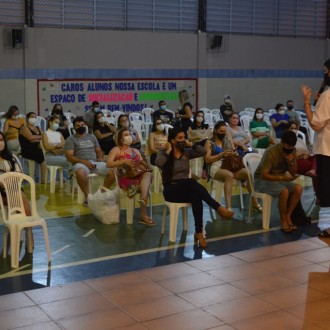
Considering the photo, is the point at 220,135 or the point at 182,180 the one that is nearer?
the point at 182,180

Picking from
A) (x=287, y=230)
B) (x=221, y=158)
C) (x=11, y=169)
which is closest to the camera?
(x=11, y=169)

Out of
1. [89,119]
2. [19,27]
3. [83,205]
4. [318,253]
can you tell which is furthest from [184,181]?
[19,27]

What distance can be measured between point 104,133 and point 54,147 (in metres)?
1.28

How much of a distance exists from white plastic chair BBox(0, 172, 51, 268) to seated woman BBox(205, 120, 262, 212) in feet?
8.60

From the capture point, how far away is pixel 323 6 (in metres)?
21.0

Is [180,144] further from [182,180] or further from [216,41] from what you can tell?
[216,41]

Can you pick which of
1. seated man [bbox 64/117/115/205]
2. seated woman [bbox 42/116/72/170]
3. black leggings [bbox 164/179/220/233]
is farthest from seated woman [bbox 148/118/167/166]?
black leggings [bbox 164/179/220/233]

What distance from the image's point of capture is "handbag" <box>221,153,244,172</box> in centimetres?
873

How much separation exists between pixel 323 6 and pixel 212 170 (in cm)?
1378

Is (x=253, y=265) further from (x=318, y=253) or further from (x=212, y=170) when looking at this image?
(x=212, y=170)

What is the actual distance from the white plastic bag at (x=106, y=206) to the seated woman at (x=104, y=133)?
123 inches

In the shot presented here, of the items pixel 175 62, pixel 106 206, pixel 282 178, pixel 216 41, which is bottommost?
pixel 106 206

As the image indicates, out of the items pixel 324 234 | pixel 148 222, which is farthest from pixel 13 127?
pixel 324 234

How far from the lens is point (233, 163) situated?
8.76 meters
